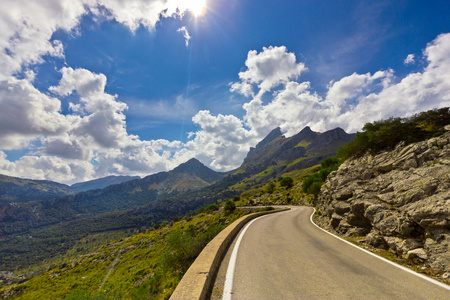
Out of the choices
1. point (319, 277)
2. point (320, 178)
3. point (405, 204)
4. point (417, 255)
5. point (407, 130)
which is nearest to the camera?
point (319, 277)

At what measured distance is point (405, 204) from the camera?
9766mm

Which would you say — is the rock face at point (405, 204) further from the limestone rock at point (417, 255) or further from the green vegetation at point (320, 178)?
the green vegetation at point (320, 178)

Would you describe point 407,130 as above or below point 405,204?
above

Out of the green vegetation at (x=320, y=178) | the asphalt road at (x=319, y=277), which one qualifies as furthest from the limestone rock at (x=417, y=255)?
the green vegetation at (x=320, y=178)

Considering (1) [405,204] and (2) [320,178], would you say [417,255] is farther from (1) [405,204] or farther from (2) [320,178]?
(2) [320,178]

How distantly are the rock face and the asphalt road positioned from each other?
1.62m

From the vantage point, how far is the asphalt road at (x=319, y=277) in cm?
531

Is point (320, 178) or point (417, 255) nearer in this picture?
point (417, 255)

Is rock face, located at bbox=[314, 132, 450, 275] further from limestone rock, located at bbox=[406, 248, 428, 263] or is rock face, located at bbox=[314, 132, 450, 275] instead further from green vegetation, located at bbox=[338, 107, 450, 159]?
green vegetation, located at bbox=[338, 107, 450, 159]

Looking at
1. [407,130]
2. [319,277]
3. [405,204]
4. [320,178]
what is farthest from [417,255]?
[320,178]

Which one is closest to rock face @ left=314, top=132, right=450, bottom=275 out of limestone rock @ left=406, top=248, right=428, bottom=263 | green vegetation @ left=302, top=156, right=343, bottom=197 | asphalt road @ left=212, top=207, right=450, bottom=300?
limestone rock @ left=406, top=248, right=428, bottom=263

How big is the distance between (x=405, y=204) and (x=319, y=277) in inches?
292

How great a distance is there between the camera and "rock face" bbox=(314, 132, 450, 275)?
25.0ft

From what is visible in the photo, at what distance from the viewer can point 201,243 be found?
1223 centimetres
